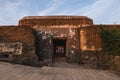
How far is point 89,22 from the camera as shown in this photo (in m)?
16.3

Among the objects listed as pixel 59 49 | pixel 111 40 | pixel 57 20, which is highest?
pixel 57 20

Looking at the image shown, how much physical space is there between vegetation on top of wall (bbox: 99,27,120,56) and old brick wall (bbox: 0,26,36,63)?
499 centimetres

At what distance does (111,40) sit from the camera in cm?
1184

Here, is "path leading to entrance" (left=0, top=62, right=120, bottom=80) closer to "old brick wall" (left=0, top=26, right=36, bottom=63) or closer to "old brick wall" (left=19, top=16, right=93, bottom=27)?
"old brick wall" (left=0, top=26, right=36, bottom=63)

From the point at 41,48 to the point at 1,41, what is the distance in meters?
3.16

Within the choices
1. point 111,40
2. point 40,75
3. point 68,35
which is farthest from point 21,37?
point 40,75

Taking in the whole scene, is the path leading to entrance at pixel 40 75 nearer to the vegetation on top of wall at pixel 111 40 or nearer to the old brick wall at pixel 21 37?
the vegetation on top of wall at pixel 111 40

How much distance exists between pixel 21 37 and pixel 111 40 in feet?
20.9

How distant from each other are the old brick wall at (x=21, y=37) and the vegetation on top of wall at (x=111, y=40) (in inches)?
196

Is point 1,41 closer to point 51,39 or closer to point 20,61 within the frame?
point 51,39

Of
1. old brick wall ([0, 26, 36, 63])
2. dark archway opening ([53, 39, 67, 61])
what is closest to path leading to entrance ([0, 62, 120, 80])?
old brick wall ([0, 26, 36, 63])

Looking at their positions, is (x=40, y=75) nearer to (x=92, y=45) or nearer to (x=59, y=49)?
(x=92, y=45)

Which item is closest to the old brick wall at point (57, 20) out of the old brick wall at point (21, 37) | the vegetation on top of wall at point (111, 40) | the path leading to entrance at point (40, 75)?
the old brick wall at point (21, 37)

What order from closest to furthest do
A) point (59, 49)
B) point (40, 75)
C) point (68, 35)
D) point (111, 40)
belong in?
point (40, 75) → point (111, 40) → point (68, 35) → point (59, 49)
